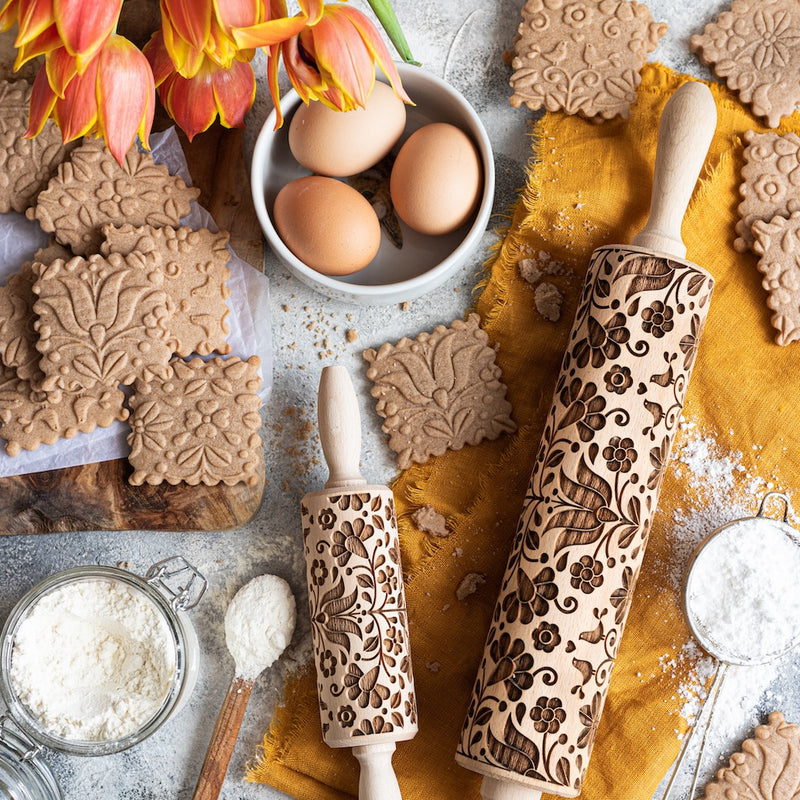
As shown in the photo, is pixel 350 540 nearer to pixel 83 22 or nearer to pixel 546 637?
pixel 546 637

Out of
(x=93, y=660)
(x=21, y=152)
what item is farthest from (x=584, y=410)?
(x=21, y=152)

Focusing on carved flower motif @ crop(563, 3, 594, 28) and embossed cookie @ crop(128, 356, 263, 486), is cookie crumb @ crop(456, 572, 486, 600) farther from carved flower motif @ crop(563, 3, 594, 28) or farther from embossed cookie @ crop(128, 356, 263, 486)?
carved flower motif @ crop(563, 3, 594, 28)

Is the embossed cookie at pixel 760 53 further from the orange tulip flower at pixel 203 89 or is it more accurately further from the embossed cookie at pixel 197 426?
the embossed cookie at pixel 197 426

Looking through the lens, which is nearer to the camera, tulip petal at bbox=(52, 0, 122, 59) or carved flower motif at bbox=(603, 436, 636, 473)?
tulip petal at bbox=(52, 0, 122, 59)

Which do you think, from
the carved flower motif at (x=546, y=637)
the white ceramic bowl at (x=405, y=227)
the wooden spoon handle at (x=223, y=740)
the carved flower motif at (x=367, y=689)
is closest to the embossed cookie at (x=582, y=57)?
the white ceramic bowl at (x=405, y=227)

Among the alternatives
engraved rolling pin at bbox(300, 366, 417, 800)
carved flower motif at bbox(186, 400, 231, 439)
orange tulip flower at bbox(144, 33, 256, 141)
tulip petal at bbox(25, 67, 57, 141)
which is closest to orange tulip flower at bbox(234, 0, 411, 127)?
orange tulip flower at bbox(144, 33, 256, 141)

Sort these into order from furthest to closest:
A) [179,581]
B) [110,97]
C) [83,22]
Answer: [179,581]
[110,97]
[83,22]

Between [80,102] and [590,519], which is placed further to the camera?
[590,519]
